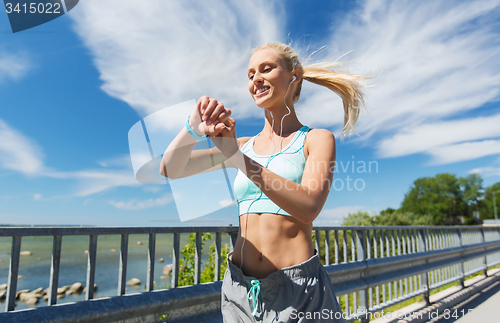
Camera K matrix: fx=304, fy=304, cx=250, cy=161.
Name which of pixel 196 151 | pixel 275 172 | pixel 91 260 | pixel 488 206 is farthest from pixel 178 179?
pixel 488 206

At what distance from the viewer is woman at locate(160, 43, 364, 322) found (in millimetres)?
1056

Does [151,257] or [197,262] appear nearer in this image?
[151,257]

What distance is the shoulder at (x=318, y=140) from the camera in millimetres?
1313

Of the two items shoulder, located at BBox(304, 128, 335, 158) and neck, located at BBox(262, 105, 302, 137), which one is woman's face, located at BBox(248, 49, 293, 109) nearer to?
neck, located at BBox(262, 105, 302, 137)

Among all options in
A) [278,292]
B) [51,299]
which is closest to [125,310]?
[51,299]

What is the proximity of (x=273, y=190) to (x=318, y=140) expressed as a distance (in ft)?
1.38

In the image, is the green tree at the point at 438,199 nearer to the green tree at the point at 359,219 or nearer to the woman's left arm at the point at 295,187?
the green tree at the point at 359,219

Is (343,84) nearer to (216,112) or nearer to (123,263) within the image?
(216,112)

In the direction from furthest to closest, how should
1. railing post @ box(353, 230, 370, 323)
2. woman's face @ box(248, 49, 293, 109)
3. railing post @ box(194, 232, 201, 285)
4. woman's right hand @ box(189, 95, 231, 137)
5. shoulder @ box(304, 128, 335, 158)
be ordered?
railing post @ box(353, 230, 370, 323) → railing post @ box(194, 232, 201, 285) → woman's face @ box(248, 49, 293, 109) → shoulder @ box(304, 128, 335, 158) → woman's right hand @ box(189, 95, 231, 137)

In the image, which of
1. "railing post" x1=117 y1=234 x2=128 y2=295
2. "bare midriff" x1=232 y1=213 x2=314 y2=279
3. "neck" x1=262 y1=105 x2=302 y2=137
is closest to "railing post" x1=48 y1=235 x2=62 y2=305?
"railing post" x1=117 y1=234 x2=128 y2=295

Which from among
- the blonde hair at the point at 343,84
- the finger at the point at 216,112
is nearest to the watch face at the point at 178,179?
the finger at the point at 216,112

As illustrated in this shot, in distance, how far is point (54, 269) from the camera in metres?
1.71

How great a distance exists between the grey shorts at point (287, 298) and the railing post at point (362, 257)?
279 centimetres

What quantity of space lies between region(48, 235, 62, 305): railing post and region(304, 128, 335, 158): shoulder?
4.64 ft
